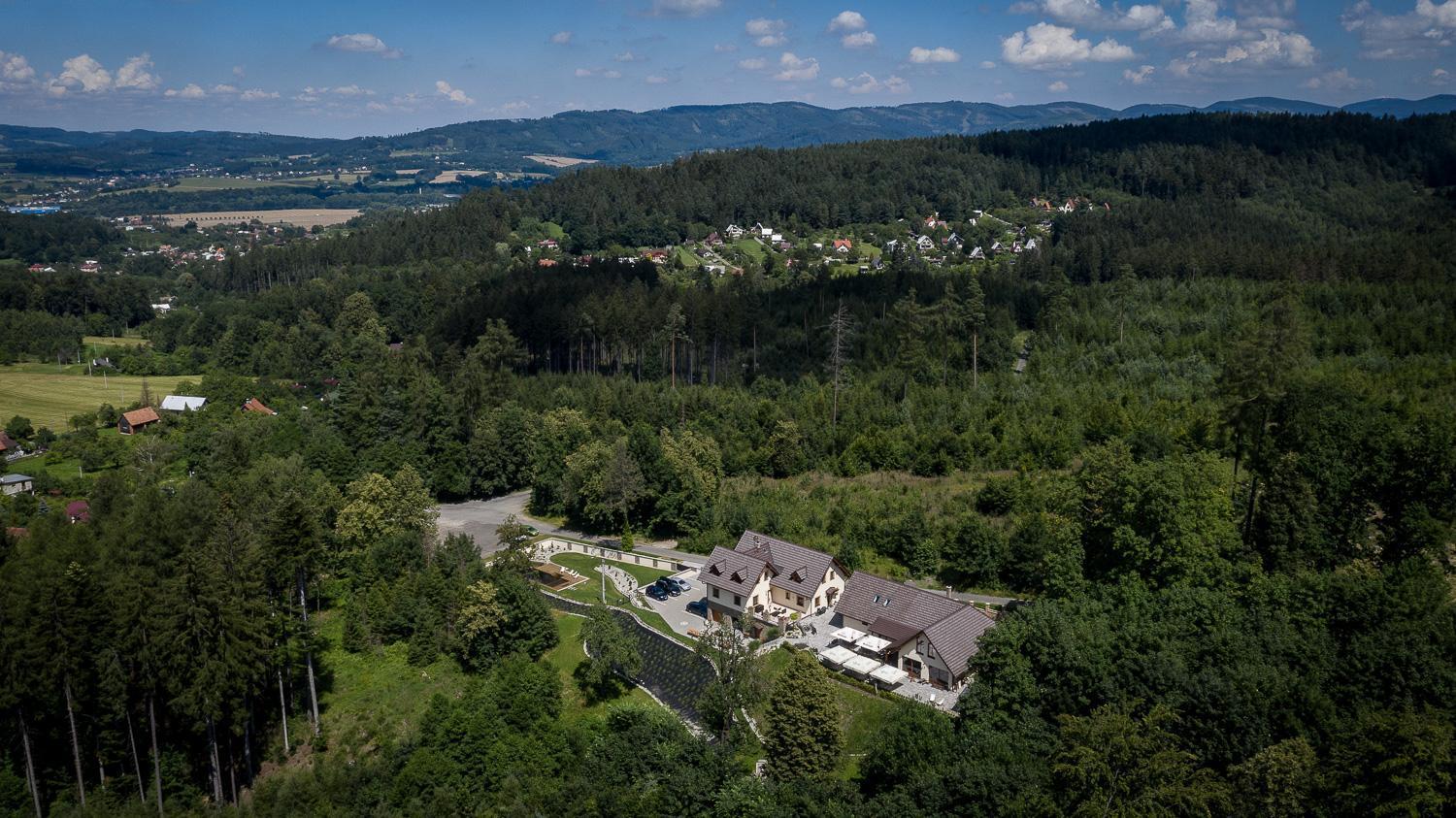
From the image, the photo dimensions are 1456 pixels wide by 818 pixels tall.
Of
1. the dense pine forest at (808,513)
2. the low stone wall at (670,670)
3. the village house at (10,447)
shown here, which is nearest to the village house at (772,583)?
the low stone wall at (670,670)

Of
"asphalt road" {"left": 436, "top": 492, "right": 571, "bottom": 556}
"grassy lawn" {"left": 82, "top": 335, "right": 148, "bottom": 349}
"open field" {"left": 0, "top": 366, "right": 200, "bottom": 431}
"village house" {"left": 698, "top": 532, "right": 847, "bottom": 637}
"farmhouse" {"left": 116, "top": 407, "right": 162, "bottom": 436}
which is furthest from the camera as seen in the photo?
"grassy lawn" {"left": 82, "top": 335, "right": 148, "bottom": 349}

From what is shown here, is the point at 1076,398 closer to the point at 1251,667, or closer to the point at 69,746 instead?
the point at 1251,667

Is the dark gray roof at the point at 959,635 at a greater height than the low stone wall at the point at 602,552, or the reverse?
the dark gray roof at the point at 959,635

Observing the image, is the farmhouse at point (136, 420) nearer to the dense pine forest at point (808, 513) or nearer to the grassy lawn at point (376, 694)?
the dense pine forest at point (808, 513)

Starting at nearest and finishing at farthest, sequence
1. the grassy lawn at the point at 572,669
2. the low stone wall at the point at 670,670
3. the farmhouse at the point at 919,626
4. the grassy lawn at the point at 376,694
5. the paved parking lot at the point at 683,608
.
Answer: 1. the farmhouse at the point at 919,626
2. the low stone wall at the point at 670,670
3. the grassy lawn at the point at 572,669
4. the grassy lawn at the point at 376,694
5. the paved parking lot at the point at 683,608

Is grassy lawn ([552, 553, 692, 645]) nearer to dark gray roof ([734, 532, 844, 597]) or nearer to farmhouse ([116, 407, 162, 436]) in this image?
dark gray roof ([734, 532, 844, 597])

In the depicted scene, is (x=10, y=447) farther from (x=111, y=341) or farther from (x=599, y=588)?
(x=599, y=588)

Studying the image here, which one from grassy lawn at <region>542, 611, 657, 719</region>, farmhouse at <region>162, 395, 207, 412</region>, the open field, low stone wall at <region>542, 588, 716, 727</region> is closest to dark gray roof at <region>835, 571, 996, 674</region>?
low stone wall at <region>542, 588, 716, 727</region>
